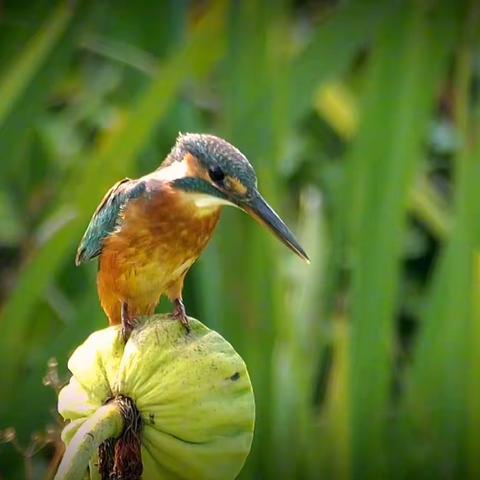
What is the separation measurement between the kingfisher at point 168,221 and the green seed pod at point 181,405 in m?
0.02

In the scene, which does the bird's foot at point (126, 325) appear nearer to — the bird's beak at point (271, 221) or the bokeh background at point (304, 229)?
the bird's beak at point (271, 221)

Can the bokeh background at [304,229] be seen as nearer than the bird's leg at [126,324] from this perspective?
No

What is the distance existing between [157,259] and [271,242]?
782 millimetres

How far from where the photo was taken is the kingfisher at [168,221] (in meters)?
0.48

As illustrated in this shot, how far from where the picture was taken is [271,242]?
1.31 metres

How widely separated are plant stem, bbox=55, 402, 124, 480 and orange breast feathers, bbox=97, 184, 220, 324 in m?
0.07

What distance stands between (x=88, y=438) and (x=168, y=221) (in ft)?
0.35

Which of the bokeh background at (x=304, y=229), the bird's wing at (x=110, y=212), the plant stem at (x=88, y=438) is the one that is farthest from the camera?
the bokeh background at (x=304, y=229)

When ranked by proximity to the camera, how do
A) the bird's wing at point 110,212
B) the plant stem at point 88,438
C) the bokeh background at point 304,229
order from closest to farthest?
the plant stem at point 88,438 < the bird's wing at point 110,212 < the bokeh background at point 304,229

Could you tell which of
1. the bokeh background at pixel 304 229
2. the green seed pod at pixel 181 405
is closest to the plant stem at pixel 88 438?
the green seed pod at pixel 181 405

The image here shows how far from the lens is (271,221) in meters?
0.48

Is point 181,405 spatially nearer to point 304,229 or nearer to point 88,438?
point 88,438

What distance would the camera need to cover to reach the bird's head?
1.57ft

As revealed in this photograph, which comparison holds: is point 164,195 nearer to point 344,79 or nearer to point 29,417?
point 29,417
